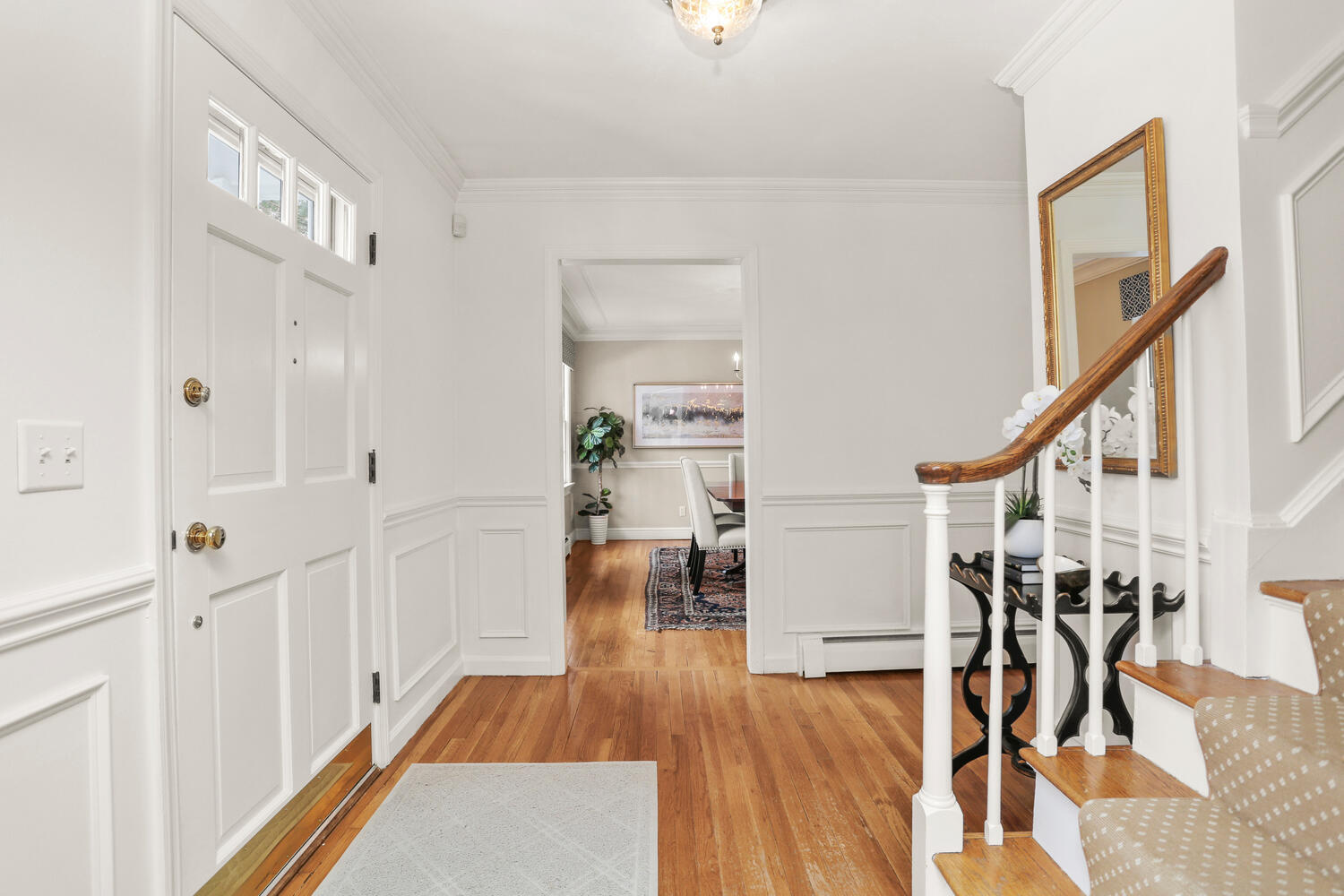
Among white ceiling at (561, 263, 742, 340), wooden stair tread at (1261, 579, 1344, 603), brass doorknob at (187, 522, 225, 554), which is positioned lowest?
wooden stair tread at (1261, 579, 1344, 603)

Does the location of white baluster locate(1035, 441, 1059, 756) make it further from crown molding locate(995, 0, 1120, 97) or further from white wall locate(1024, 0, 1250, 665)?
crown molding locate(995, 0, 1120, 97)

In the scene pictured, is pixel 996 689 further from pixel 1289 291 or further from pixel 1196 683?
pixel 1289 291

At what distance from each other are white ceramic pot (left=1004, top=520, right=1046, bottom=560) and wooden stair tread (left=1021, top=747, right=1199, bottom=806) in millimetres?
569

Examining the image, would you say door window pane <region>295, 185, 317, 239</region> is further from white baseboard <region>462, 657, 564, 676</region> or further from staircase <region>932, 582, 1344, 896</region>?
staircase <region>932, 582, 1344, 896</region>

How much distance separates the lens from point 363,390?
2.27m

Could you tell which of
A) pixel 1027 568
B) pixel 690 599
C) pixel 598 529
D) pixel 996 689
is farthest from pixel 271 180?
pixel 598 529

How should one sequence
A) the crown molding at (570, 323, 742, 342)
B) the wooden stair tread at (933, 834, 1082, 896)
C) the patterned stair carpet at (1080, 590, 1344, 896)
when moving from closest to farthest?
the patterned stair carpet at (1080, 590, 1344, 896) → the wooden stair tread at (933, 834, 1082, 896) → the crown molding at (570, 323, 742, 342)

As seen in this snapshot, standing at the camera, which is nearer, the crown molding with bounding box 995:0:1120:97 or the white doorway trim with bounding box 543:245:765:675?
the crown molding with bounding box 995:0:1120:97

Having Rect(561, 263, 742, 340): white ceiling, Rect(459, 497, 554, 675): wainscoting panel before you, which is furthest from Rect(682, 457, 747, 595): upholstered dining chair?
Rect(459, 497, 554, 675): wainscoting panel

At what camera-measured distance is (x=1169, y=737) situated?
4.50 ft

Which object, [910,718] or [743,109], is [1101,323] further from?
[910,718]

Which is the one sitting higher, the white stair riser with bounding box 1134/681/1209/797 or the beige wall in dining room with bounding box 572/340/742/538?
the beige wall in dining room with bounding box 572/340/742/538

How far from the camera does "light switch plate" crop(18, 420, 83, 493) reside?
1.05 metres

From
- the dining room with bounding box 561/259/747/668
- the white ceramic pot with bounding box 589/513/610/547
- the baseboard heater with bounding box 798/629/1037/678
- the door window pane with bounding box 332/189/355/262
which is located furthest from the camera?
the white ceramic pot with bounding box 589/513/610/547
